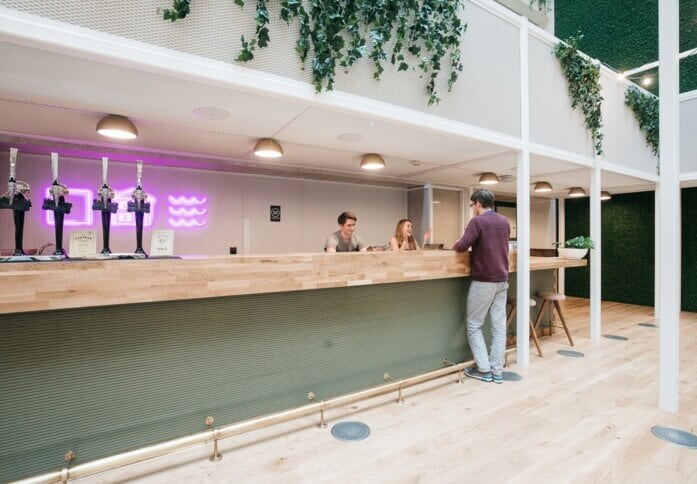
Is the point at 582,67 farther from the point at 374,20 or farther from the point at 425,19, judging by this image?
the point at 374,20

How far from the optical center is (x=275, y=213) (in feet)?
17.6

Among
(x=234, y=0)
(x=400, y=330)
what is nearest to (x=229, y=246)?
(x=400, y=330)

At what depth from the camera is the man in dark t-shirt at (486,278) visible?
3320 millimetres

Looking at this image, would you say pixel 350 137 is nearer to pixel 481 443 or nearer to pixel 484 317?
pixel 484 317

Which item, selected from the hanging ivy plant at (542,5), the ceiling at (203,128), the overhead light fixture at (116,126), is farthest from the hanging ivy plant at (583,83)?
the hanging ivy plant at (542,5)

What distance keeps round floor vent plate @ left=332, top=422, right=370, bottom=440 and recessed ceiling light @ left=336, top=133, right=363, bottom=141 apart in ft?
8.47

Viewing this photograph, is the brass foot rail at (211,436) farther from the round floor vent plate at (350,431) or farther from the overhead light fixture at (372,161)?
the overhead light fixture at (372,161)

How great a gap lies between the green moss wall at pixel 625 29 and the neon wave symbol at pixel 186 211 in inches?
355

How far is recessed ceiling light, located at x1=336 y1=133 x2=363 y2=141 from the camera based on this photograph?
11.6 feet

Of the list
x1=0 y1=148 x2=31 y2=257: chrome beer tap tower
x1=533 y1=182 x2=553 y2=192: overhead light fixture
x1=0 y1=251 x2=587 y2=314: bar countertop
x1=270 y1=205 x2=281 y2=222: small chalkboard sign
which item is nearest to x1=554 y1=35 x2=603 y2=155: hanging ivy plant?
x1=533 y1=182 x2=553 y2=192: overhead light fixture

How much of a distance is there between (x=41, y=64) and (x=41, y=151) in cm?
250

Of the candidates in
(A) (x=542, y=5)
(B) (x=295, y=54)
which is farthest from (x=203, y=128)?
(A) (x=542, y=5)

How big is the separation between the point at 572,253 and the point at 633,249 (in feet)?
14.9

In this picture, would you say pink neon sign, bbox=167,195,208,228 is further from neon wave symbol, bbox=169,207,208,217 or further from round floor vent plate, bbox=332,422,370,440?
round floor vent plate, bbox=332,422,370,440
